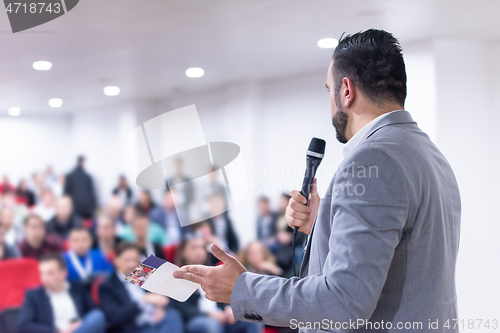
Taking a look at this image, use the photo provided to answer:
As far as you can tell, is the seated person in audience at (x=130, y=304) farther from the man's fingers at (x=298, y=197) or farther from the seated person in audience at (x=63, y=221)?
the man's fingers at (x=298, y=197)

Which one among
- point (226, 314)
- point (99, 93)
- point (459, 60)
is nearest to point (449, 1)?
point (459, 60)

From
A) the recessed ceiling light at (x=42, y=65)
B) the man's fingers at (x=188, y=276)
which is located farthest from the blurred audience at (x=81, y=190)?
the man's fingers at (x=188, y=276)

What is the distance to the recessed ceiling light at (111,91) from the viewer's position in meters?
4.62

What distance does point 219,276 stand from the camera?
0.83m

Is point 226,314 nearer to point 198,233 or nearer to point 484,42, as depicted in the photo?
point 198,233

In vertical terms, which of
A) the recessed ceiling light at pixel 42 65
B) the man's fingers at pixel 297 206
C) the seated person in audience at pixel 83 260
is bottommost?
the seated person in audience at pixel 83 260

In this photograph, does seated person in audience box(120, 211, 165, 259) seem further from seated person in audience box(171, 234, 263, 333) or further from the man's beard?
the man's beard

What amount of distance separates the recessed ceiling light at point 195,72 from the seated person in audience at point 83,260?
1.64 metres

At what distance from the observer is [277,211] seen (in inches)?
149

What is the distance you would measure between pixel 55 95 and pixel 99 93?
412 mm

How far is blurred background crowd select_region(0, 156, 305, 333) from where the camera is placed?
264 cm

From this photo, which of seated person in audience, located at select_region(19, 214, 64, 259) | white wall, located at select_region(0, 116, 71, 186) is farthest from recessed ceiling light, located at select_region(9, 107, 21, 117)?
seated person in audience, located at select_region(19, 214, 64, 259)

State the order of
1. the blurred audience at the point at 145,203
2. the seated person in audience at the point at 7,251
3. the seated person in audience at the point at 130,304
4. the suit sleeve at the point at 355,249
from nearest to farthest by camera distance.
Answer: the suit sleeve at the point at 355,249 < the seated person in audience at the point at 130,304 < the seated person in audience at the point at 7,251 < the blurred audience at the point at 145,203

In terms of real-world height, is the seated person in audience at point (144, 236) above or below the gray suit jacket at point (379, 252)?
below
